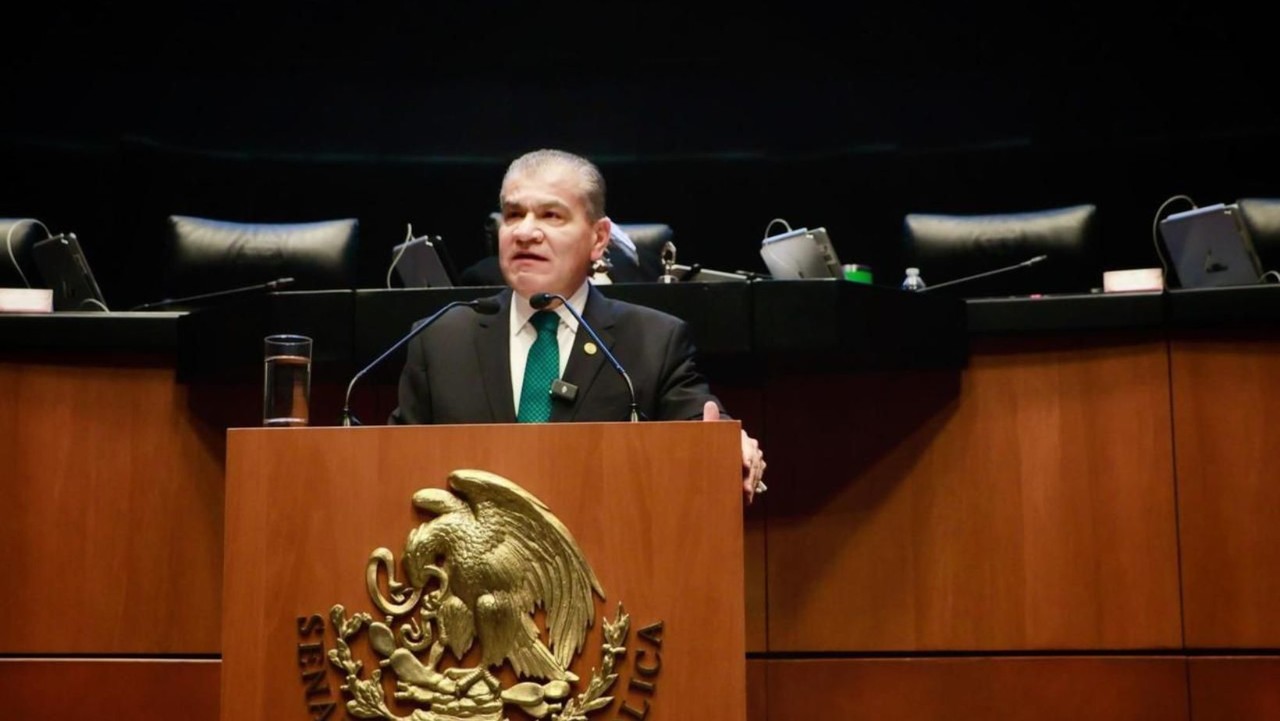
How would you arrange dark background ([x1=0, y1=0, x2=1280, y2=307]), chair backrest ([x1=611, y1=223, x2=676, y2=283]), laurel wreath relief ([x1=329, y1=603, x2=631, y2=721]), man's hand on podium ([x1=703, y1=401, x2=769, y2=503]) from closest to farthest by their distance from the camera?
1. laurel wreath relief ([x1=329, y1=603, x2=631, y2=721])
2. man's hand on podium ([x1=703, y1=401, x2=769, y2=503])
3. chair backrest ([x1=611, y1=223, x2=676, y2=283])
4. dark background ([x1=0, y1=0, x2=1280, y2=307])

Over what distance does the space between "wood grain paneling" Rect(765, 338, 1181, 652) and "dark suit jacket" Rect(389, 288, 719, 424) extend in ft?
2.42

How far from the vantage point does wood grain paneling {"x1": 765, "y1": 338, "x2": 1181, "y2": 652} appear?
278 centimetres

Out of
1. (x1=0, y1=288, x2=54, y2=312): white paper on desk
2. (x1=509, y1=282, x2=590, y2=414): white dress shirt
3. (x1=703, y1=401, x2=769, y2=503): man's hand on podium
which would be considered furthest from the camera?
(x1=0, y1=288, x2=54, y2=312): white paper on desk

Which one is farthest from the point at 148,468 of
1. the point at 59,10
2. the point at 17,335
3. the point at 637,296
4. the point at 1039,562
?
the point at 59,10

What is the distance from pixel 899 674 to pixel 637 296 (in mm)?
1062

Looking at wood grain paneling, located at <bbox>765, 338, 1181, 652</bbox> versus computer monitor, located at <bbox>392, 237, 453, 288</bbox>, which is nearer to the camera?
wood grain paneling, located at <bbox>765, 338, 1181, 652</bbox>

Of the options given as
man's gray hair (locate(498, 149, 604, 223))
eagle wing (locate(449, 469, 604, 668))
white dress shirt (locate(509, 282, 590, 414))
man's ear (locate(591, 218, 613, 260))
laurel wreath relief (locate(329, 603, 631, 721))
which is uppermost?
man's gray hair (locate(498, 149, 604, 223))

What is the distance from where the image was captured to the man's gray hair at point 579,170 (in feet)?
7.64

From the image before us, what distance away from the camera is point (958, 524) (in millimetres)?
2844

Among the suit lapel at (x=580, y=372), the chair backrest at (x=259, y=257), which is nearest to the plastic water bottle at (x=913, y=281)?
the suit lapel at (x=580, y=372)

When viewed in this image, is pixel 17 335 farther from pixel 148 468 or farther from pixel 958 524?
pixel 958 524

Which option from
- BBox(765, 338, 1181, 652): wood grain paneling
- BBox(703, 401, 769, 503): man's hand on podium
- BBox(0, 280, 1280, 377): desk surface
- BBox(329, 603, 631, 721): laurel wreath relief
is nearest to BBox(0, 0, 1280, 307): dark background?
BBox(0, 280, 1280, 377): desk surface

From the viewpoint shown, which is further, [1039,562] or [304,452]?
[1039,562]

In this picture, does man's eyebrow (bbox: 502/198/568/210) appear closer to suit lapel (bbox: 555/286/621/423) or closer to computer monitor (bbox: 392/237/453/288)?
suit lapel (bbox: 555/286/621/423)
